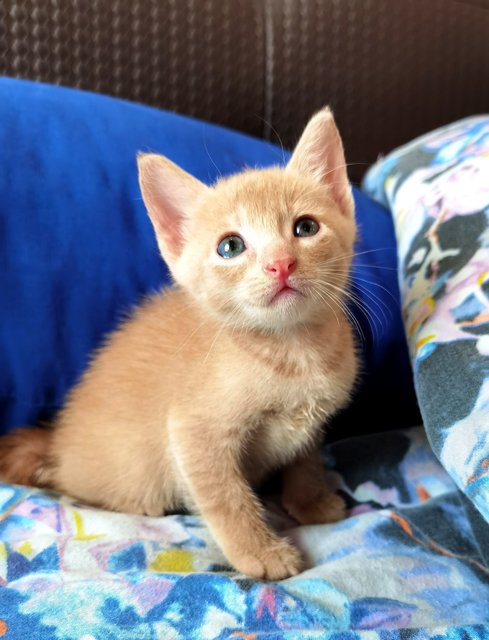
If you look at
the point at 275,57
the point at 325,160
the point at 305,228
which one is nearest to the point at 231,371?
the point at 305,228

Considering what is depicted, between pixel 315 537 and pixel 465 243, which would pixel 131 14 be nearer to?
pixel 465 243

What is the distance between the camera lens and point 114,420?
0.93m

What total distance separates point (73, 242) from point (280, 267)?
0.49m

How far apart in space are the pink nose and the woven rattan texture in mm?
872

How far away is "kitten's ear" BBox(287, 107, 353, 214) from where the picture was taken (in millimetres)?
895

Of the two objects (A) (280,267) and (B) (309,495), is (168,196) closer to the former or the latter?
(A) (280,267)

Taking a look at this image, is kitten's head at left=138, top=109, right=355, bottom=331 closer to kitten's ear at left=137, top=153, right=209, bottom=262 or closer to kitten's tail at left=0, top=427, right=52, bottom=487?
kitten's ear at left=137, top=153, right=209, bottom=262

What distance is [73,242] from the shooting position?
1039mm

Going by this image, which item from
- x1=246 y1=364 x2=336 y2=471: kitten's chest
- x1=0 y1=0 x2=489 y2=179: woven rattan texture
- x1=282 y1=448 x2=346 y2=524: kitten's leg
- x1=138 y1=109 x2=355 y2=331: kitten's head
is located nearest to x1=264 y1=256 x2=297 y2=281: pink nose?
x1=138 y1=109 x2=355 y2=331: kitten's head

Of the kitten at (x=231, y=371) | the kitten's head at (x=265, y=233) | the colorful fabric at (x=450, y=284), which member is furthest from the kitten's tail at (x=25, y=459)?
the colorful fabric at (x=450, y=284)

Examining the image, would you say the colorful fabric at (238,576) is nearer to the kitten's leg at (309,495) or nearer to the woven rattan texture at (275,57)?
the kitten's leg at (309,495)

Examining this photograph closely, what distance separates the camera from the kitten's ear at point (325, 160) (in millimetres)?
895

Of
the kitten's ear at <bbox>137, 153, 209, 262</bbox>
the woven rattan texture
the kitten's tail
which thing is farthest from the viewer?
the woven rattan texture

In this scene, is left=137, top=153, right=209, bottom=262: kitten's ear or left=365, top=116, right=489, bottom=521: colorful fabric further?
left=137, top=153, right=209, bottom=262: kitten's ear
